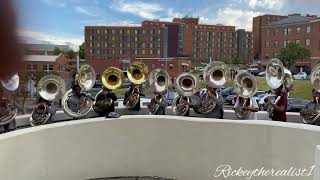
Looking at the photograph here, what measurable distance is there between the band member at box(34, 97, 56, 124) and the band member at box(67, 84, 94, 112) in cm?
33

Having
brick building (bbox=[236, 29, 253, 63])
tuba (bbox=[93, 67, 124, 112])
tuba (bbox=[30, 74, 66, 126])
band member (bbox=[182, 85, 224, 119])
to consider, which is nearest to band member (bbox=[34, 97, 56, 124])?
tuba (bbox=[30, 74, 66, 126])

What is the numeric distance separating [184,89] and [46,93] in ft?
8.85

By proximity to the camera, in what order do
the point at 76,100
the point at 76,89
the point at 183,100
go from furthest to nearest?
1. the point at 183,100
2. the point at 76,89
3. the point at 76,100

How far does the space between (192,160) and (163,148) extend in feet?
1.58

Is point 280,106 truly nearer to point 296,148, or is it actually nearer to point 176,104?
point 296,148

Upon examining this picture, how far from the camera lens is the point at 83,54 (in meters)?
89.2

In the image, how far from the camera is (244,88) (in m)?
7.13

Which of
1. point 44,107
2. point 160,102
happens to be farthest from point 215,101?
point 44,107

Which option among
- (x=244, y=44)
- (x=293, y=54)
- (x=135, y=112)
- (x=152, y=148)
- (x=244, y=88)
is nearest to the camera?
(x=152, y=148)

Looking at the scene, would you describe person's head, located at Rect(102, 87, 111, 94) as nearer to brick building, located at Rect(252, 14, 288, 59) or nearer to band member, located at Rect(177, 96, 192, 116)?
band member, located at Rect(177, 96, 192, 116)

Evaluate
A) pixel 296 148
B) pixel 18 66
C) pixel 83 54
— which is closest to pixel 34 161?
pixel 296 148

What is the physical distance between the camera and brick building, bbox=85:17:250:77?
265 ft

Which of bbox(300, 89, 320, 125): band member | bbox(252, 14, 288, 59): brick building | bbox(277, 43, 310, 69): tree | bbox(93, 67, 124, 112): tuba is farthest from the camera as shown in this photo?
bbox(252, 14, 288, 59): brick building

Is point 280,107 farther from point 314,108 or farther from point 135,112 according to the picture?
point 135,112
